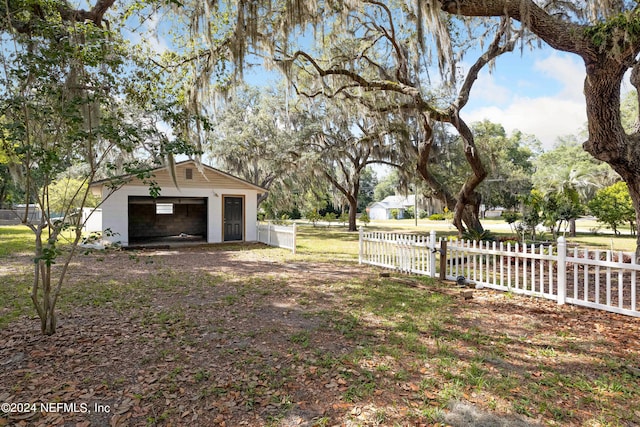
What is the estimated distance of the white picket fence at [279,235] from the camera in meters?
11.3

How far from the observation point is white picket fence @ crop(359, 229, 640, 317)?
14.9ft

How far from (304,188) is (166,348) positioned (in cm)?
1830

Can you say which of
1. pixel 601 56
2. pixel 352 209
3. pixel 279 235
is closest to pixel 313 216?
pixel 352 209

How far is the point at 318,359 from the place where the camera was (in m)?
3.24

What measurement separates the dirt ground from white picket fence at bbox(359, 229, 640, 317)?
0.91ft

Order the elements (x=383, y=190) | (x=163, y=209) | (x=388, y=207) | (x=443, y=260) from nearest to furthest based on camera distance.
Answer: (x=443, y=260) < (x=163, y=209) < (x=388, y=207) < (x=383, y=190)

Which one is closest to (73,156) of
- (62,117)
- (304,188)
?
(62,117)

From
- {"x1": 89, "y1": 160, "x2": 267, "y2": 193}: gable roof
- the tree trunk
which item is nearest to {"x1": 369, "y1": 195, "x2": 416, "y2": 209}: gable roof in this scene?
the tree trunk

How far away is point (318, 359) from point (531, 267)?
189 inches

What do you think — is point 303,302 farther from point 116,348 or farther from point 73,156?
point 73,156

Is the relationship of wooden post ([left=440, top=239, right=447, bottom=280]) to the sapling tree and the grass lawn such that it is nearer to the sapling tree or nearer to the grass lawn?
the grass lawn

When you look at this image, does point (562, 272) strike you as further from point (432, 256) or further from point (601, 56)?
point (601, 56)

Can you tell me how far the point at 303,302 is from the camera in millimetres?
5238

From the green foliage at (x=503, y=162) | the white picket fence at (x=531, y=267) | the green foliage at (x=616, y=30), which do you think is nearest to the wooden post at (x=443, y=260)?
the white picket fence at (x=531, y=267)
